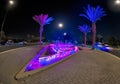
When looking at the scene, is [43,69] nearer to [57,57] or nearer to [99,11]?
[57,57]

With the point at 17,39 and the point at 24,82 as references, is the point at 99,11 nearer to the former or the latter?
the point at 24,82

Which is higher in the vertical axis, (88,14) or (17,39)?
(88,14)

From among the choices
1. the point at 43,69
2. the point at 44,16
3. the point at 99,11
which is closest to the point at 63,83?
the point at 43,69

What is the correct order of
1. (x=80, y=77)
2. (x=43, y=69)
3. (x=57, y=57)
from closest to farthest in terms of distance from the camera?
(x=80, y=77) < (x=43, y=69) < (x=57, y=57)

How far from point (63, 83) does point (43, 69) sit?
13.6 feet

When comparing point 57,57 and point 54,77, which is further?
point 57,57

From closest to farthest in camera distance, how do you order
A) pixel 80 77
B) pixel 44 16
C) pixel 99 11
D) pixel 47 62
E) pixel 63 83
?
pixel 63 83, pixel 80 77, pixel 47 62, pixel 99 11, pixel 44 16

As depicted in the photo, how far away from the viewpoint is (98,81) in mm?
10898

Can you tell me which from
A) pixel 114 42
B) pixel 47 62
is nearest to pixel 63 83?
pixel 47 62

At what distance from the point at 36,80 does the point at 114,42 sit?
78.2 meters

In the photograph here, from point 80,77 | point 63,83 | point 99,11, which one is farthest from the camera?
point 99,11

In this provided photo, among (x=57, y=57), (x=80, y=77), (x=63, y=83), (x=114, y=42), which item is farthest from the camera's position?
(x=114, y=42)

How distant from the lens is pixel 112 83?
1041 centimetres

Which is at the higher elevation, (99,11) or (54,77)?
(99,11)
